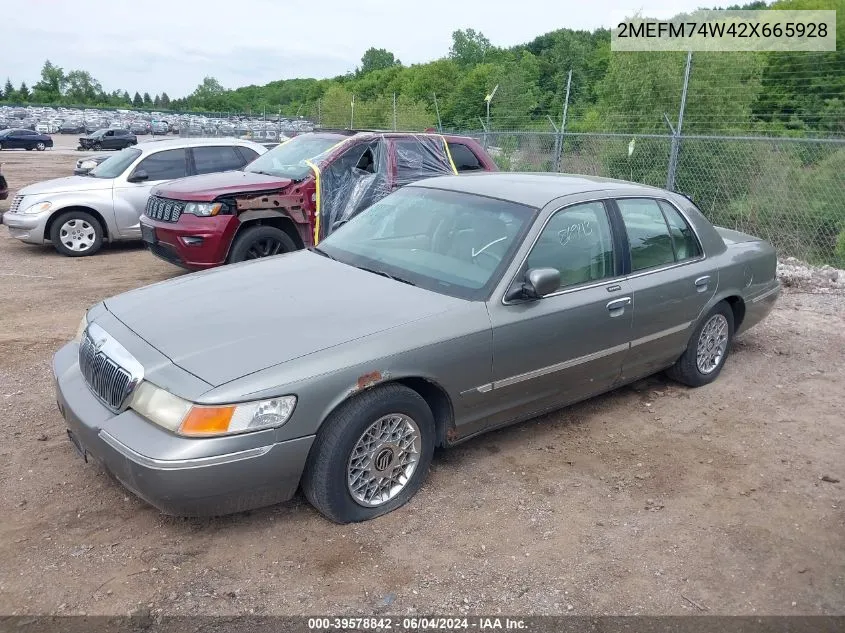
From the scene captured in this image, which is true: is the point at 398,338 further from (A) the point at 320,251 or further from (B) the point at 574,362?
(A) the point at 320,251

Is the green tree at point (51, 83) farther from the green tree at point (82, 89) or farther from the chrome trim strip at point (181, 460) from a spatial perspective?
the chrome trim strip at point (181, 460)

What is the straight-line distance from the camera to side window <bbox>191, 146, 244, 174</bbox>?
404 inches

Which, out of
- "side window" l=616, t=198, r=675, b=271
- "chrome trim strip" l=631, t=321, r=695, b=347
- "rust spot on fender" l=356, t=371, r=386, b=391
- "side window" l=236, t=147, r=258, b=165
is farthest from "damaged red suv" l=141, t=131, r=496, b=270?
"rust spot on fender" l=356, t=371, r=386, b=391

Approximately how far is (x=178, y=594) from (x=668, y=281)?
3.58 metres

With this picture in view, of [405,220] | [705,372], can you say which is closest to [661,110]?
[705,372]

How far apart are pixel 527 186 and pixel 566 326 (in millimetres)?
1041

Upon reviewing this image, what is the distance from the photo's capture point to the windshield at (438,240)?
13.2ft

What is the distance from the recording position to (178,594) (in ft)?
9.54

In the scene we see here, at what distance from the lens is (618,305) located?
175 inches

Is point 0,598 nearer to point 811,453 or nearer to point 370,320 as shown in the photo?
point 370,320

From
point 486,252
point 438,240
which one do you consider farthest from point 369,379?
point 438,240

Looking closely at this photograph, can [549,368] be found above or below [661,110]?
below

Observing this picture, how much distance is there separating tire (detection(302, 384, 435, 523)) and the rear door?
177 centimetres

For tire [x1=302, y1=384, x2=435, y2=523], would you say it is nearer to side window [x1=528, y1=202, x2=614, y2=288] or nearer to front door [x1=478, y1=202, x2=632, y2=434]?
front door [x1=478, y1=202, x2=632, y2=434]
